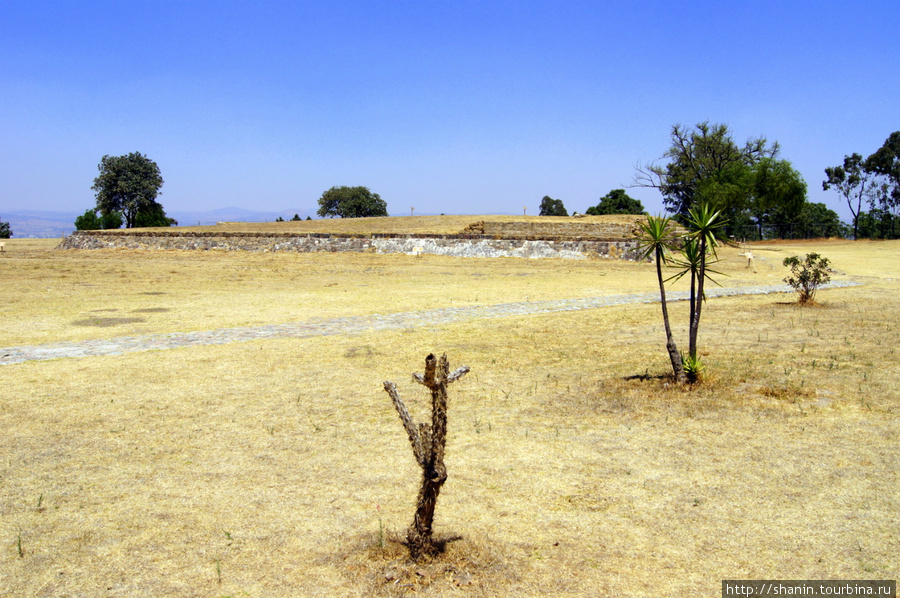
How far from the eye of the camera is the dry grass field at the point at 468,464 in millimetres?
3562

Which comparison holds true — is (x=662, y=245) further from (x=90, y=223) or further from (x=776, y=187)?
(x=90, y=223)

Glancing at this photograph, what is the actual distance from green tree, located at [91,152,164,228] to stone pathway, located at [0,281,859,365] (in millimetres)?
46757

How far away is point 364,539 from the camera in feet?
12.7

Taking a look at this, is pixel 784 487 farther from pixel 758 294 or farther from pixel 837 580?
pixel 758 294

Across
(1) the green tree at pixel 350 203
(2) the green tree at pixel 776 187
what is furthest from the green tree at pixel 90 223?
(2) the green tree at pixel 776 187

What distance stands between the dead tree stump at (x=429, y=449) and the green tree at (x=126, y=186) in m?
54.4

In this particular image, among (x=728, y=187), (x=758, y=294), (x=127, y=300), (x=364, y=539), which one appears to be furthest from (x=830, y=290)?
(x=728, y=187)

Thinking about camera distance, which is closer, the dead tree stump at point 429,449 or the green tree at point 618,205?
the dead tree stump at point 429,449

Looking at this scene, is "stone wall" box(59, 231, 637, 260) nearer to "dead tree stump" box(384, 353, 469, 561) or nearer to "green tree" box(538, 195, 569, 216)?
"dead tree stump" box(384, 353, 469, 561)

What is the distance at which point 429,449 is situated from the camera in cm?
346

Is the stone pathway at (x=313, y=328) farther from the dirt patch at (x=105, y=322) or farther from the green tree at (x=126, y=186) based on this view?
the green tree at (x=126, y=186)

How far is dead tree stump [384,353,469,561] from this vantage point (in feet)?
11.2

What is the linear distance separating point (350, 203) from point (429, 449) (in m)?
61.0

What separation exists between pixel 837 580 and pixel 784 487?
3.86 ft
